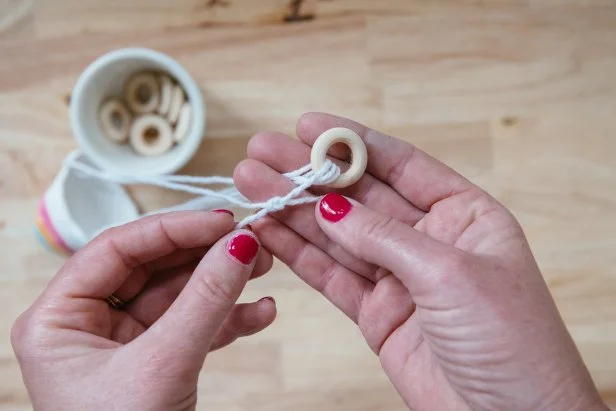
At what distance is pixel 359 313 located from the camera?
84 cm

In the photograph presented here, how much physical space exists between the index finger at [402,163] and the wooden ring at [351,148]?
0.08 feet

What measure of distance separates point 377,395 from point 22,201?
68cm

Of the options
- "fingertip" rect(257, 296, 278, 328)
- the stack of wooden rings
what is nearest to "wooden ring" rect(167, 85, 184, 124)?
the stack of wooden rings

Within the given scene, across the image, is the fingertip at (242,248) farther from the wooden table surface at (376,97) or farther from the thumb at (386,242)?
the wooden table surface at (376,97)

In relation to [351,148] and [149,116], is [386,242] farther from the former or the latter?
[149,116]

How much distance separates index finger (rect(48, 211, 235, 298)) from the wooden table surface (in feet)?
0.94

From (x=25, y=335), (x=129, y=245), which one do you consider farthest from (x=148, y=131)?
(x=25, y=335)

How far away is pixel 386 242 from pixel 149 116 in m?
0.52

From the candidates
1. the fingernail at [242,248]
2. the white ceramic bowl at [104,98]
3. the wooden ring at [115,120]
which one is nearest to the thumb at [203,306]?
the fingernail at [242,248]

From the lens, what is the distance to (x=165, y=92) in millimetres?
1007

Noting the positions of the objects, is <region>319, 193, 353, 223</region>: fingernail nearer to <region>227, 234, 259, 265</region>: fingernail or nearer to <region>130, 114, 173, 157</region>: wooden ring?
<region>227, 234, 259, 265</region>: fingernail

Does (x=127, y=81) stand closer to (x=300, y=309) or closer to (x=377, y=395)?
(x=300, y=309)

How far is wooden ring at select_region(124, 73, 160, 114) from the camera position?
40.0 inches

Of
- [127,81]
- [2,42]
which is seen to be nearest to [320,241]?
[127,81]
